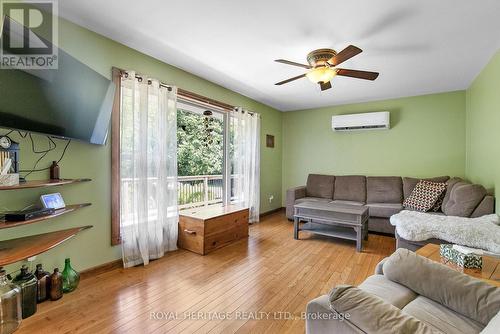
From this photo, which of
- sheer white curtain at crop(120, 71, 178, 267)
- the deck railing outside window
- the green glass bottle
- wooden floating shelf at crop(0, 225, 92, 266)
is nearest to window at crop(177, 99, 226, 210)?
the deck railing outside window

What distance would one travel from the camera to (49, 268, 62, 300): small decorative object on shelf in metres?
1.90

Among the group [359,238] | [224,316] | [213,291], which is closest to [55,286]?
[213,291]

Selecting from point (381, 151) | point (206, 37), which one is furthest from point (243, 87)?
point (381, 151)

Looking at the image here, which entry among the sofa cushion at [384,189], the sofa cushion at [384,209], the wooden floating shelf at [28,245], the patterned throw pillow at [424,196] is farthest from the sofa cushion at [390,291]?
the sofa cushion at [384,189]

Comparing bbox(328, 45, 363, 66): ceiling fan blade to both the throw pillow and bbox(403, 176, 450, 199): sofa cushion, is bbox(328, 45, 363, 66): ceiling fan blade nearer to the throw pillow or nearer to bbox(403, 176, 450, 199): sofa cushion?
the throw pillow

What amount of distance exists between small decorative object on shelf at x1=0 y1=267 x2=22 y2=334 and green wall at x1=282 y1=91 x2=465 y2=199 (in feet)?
15.7

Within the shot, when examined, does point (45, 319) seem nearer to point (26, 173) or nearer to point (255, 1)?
point (26, 173)

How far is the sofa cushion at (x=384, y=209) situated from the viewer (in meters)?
3.70

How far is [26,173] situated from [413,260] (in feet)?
9.46

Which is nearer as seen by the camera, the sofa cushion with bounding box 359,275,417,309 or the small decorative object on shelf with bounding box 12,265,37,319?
the sofa cushion with bounding box 359,275,417,309

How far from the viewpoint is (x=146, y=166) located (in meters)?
2.67

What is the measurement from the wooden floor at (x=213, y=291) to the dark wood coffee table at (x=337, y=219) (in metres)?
0.21

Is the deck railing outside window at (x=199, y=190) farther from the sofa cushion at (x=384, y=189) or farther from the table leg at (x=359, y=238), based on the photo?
the sofa cushion at (x=384, y=189)

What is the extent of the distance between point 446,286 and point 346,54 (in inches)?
75.4
